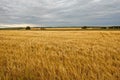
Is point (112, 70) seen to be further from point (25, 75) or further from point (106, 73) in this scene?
point (25, 75)

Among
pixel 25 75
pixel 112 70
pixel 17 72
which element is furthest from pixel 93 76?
pixel 17 72

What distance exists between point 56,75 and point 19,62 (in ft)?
5.36

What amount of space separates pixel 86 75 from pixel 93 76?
0.21 meters

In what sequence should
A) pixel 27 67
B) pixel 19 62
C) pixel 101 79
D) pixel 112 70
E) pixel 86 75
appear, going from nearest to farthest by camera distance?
1. pixel 101 79
2. pixel 86 75
3. pixel 112 70
4. pixel 27 67
5. pixel 19 62

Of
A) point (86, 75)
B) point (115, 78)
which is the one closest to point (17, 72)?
point (86, 75)

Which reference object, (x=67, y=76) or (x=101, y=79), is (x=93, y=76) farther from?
(x=67, y=76)

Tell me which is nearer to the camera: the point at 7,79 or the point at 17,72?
the point at 7,79

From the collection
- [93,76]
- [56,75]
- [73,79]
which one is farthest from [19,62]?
[93,76]

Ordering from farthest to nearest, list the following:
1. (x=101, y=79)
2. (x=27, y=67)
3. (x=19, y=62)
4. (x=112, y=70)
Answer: (x=19, y=62), (x=27, y=67), (x=112, y=70), (x=101, y=79)

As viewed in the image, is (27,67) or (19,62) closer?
(27,67)

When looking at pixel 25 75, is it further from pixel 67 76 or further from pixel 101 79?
pixel 101 79

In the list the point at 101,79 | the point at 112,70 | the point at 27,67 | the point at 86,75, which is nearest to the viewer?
the point at 101,79

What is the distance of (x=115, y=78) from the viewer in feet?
11.5

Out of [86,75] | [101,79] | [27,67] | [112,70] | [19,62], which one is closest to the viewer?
[101,79]
